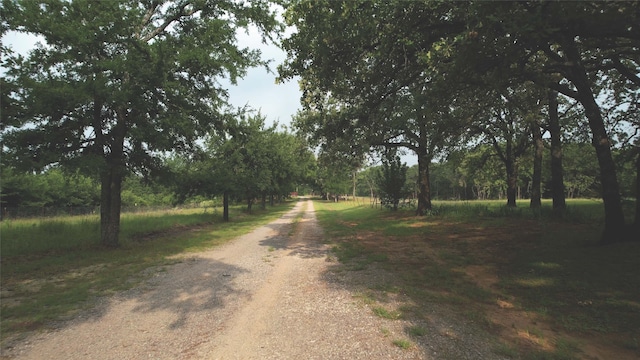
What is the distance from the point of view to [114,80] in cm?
1104

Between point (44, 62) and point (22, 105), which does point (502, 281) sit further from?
point (44, 62)

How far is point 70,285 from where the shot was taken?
7.31 meters

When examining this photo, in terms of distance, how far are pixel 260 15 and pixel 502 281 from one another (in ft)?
43.3

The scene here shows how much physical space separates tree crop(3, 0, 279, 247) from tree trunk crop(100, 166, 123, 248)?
0.03 metres

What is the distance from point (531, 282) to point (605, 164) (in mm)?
4289

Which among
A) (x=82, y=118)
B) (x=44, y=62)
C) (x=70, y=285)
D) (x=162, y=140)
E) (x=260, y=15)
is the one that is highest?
(x=260, y=15)

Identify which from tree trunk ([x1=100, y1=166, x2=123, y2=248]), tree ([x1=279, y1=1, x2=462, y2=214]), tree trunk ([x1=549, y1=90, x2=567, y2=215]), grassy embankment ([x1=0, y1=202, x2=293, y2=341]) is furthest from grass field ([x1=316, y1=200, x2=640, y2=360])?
tree trunk ([x1=100, y1=166, x2=123, y2=248])

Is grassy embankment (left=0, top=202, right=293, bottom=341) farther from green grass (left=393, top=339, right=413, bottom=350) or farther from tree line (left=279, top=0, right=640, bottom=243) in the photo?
tree line (left=279, top=0, right=640, bottom=243)

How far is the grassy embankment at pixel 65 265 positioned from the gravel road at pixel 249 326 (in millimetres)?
628

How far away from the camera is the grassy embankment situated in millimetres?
5785

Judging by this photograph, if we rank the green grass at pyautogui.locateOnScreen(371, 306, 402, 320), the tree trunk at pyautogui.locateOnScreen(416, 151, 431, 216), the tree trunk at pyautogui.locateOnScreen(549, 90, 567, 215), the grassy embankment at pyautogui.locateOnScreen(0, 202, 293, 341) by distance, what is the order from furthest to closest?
the tree trunk at pyautogui.locateOnScreen(416, 151, 431, 216) → the tree trunk at pyautogui.locateOnScreen(549, 90, 567, 215) → the grassy embankment at pyautogui.locateOnScreen(0, 202, 293, 341) → the green grass at pyautogui.locateOnScreen(371, 306, 402, 320)

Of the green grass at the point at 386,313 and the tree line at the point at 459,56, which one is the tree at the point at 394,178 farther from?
the green grass at the point at 386,313

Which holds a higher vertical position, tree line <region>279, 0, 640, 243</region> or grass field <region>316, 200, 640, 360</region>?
Answer: tree line <region>279, 0, 640, 243</region>

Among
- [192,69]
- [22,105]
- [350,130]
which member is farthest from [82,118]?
[350,130]
